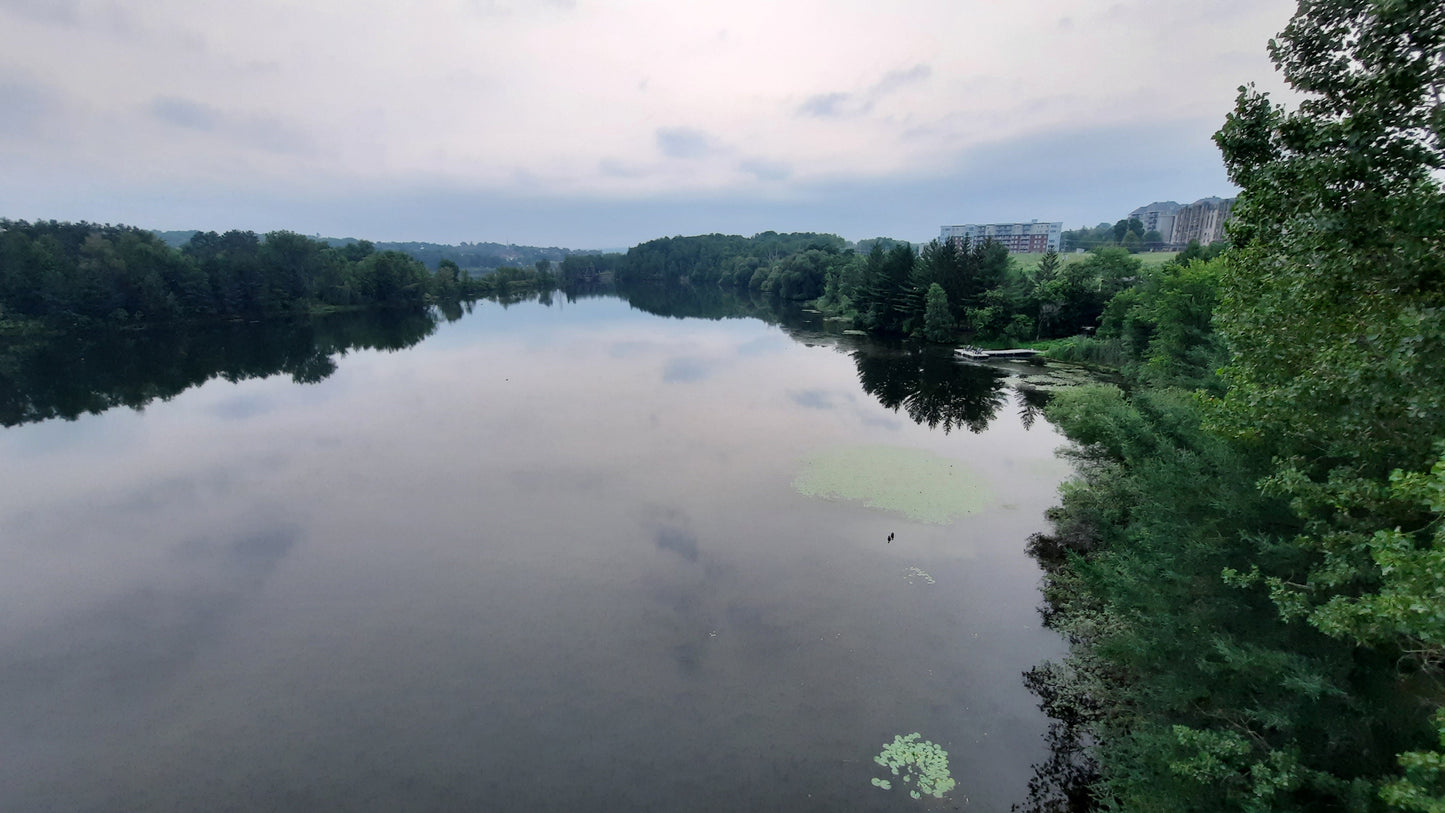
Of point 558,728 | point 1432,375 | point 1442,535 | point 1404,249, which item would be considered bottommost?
point 558,728

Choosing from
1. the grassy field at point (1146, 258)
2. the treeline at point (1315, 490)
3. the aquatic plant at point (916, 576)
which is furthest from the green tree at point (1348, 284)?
the grassy field at point (1146, 258)

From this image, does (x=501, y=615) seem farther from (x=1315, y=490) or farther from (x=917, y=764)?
(x=1315, y=490)

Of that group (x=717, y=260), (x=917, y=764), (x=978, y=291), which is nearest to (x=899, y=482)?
(x=917, y=764)

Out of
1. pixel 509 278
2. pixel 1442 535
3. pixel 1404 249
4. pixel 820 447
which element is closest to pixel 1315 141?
pixel 1404 249

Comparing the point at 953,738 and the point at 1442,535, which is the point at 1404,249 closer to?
the point at 1442,535

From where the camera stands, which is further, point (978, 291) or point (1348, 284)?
point (978, 291)

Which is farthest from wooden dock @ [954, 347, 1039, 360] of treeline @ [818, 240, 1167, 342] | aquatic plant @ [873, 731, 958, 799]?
aquatic plant @ [873, 731, 958, 799]

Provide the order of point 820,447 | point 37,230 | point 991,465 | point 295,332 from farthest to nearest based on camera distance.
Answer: point 37,230, point 295,332, point 820,447, point 991,465
